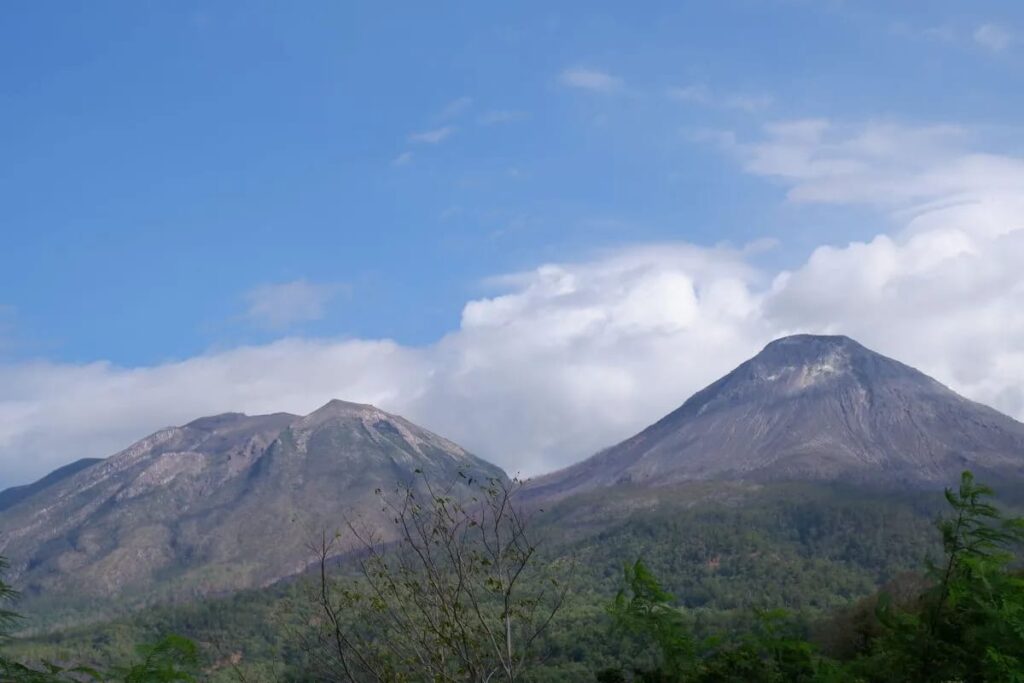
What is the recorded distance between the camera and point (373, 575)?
15258 millimetres

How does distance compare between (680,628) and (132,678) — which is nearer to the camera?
(132,678)

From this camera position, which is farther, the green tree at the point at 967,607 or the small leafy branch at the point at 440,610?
the small leafy branch at the point at 440,610

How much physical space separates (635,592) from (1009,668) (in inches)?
222

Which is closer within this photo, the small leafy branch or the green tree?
the green tree

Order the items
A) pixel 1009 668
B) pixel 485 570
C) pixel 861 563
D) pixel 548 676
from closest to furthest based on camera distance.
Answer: pixel 1009 668, pixel 485 570, pixel 548 676, pixel 861 563

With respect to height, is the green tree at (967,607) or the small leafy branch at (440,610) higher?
the small leafy branch at (440,610)

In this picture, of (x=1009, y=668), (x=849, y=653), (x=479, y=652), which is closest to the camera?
(x=1009, y=668)

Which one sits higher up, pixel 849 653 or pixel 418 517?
pixel 418 517

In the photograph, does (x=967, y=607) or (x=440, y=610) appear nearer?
(x=967, y=607)

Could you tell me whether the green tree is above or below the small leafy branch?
below

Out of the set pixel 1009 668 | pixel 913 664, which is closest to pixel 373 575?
pixel 913 664

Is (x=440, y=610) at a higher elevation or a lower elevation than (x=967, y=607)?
higher

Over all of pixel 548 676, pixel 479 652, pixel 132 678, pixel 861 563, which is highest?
pixel 132 678

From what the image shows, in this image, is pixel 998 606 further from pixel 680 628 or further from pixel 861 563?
pixel 861 563
